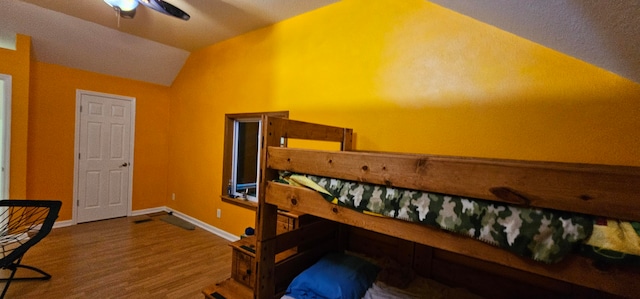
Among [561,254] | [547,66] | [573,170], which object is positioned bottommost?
[561,254]

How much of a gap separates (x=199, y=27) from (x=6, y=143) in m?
2.62

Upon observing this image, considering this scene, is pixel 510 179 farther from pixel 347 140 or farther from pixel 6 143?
pixel 6 143

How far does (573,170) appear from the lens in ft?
2.40

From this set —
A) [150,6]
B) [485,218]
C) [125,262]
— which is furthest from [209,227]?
[485,218]

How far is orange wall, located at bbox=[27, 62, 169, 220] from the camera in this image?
3.44m

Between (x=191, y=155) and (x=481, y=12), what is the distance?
13.3ft

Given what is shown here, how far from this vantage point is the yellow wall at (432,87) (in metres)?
1.40

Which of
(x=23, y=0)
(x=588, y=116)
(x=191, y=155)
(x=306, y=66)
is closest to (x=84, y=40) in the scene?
(x=23, y=0)

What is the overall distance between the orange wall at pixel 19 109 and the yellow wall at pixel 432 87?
8.08 ft

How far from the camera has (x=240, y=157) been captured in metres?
3.60

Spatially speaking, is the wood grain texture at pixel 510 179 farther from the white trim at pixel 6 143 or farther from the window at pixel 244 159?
the white trim at pixel 6 143

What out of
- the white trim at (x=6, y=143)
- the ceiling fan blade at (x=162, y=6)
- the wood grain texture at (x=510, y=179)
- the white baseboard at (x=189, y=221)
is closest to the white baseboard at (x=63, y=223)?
the white baseboard at (x=189, y=221)

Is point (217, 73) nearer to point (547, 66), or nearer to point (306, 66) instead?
point (306, 66)

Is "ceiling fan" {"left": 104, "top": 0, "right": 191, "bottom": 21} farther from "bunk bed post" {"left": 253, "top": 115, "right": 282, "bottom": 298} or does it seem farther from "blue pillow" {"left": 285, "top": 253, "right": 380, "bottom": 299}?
"blue pillow" {"left": 285, "top": 253, "right": 380, "bottom": 299}
